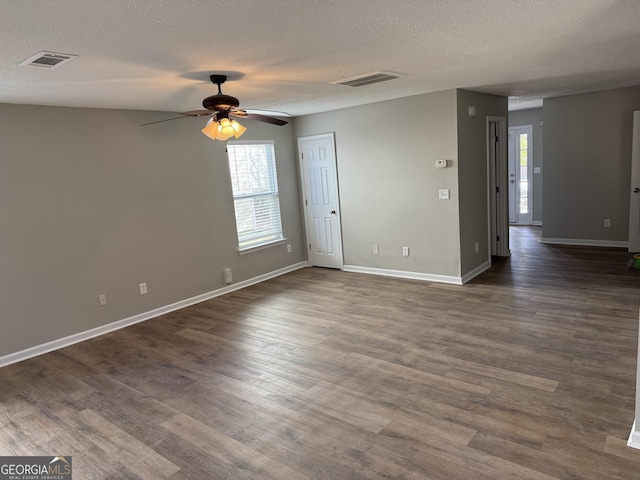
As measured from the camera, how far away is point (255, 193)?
20.8ft

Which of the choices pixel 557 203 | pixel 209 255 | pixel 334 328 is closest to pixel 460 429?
pixel 334 328

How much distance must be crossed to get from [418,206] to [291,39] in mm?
3453

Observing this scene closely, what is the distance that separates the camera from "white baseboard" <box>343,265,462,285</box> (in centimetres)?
558

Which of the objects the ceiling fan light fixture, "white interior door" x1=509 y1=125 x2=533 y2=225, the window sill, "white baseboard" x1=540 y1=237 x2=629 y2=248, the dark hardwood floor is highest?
the ceiling fan light fixture

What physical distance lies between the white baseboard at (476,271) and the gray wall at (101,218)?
3.05 m

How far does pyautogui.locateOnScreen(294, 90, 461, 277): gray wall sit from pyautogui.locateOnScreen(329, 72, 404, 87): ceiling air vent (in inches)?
54.5

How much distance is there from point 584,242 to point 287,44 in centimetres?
634

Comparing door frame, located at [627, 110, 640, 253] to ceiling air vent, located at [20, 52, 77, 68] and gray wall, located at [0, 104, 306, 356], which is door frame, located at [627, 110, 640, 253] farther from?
ceiling air vent, located at [20, 52, 77, 68]

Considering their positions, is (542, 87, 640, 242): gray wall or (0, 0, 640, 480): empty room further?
(542, 87, 640, 242): gray wall

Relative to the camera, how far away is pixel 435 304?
484 centimetres

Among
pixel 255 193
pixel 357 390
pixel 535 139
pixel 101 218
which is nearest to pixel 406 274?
pixel 255 193

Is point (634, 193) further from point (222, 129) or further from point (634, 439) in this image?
point (222, 129)

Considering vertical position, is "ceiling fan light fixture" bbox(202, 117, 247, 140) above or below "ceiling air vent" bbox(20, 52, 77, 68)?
below

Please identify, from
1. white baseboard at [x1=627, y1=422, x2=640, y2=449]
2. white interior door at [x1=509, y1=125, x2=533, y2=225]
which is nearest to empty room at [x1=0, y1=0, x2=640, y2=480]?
white baseboard at [x1=627, y1=422, x2=640, y2=449]
